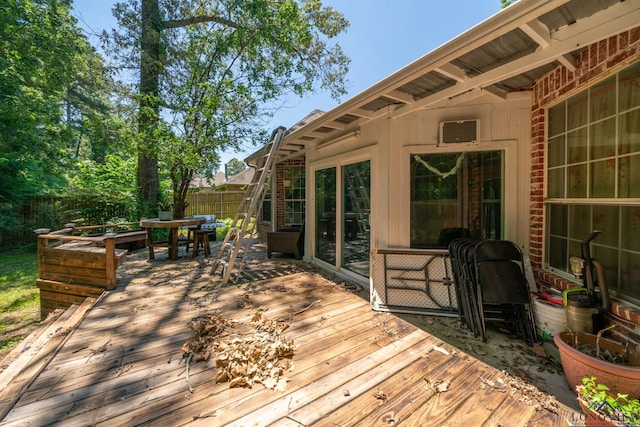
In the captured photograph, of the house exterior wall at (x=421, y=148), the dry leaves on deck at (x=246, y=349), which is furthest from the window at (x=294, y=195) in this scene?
the dry leaves on deck at (x=246, y=349)

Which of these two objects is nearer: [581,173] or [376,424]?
[376,424]

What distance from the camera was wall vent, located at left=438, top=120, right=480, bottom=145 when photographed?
3.18 metres

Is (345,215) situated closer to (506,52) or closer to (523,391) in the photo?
(506,52)

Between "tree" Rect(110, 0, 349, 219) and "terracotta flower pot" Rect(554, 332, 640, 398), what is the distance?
7.04 m

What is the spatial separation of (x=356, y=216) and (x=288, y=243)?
212cm

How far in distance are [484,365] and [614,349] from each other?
0.82 m

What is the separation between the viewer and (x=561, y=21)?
182 cm

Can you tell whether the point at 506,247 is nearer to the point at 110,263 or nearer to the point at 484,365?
the point at 484,365

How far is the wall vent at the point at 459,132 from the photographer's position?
3.18 m

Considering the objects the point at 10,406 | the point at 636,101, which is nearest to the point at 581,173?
the point at 636,101

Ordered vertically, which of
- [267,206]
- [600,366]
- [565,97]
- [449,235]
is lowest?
[600,366]

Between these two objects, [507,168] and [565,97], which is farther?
[507,168]

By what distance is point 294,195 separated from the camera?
7.38 m

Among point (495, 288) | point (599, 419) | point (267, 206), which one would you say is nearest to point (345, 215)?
point (495, 288)
